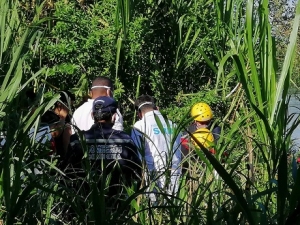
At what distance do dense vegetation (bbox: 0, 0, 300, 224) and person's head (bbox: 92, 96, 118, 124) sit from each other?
1.08 ft

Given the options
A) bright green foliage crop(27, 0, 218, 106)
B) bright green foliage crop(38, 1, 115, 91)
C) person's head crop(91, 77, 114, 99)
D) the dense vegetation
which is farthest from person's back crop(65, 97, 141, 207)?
bright green foliage crop(38, 1, 115, 91)

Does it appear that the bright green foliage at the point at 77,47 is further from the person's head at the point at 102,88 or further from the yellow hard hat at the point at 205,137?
the yellow hard hat at the point at 205,137

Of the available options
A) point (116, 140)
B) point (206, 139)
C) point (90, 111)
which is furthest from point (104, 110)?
point (206, 139)

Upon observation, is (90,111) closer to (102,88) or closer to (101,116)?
(102,88)

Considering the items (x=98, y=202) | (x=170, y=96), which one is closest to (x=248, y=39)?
(x=98, y=202)

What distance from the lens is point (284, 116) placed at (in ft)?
7.25

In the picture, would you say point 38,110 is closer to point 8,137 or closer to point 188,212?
point 8,137

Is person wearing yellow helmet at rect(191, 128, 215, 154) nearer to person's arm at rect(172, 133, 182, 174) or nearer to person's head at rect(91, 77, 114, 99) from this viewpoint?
person's arm at rect(172, 133, 182, 174)

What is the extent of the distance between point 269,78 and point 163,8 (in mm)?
4222

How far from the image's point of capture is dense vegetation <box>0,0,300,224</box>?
215cm

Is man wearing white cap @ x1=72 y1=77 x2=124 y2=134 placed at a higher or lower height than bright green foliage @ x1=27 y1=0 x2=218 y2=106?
lower

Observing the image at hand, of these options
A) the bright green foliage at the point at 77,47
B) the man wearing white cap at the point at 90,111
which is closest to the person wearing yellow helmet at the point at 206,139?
the man wearing white cap at the point at 90,111

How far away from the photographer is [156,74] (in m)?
6.12

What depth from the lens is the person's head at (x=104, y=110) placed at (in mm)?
3523
